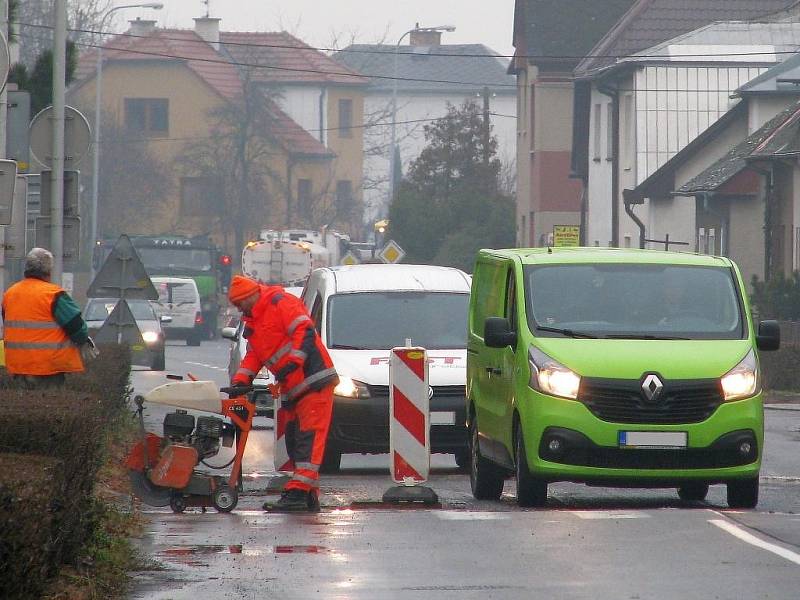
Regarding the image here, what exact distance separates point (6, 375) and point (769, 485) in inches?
241

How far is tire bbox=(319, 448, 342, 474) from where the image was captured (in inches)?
633

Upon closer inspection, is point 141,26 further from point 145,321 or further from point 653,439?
point 653,439

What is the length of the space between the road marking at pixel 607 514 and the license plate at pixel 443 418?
161 inches

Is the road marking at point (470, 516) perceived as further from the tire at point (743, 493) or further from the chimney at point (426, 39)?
the chimney at point (426, 39)

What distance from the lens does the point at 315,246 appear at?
6150cm

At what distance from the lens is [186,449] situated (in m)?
11.9

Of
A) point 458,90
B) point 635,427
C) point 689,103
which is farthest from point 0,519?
point 458,90

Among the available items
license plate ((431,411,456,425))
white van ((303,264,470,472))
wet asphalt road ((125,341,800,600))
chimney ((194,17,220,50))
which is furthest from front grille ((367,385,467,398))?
chimney ((194,17,220,50))

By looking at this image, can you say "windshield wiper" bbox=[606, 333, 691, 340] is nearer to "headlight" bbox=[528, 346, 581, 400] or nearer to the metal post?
"headlight" bbox=[528, 346, 581, 400]

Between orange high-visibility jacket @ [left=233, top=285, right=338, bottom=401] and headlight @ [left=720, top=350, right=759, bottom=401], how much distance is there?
249cm

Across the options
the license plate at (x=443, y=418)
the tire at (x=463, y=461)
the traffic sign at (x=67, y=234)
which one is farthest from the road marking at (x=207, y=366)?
the license plate at (x=443, y=418)

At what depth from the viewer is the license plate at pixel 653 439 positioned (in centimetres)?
1207

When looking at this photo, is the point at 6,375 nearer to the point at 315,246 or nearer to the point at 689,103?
the point at 689,103

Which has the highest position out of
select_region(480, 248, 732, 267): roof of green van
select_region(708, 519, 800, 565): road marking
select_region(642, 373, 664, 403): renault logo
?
select_region(480, 248, 732, 267): roof of green van
